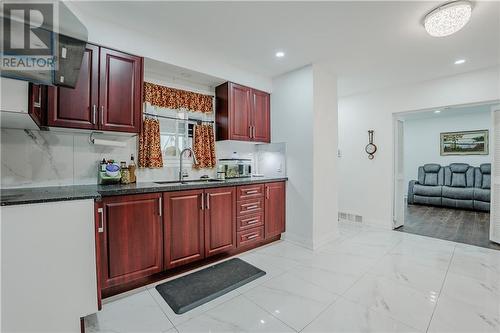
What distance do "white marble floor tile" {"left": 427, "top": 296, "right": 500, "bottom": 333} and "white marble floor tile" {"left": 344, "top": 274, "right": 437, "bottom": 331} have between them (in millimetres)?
52

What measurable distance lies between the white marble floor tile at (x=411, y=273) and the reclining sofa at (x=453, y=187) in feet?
13.8

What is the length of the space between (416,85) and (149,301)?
15.7 ft

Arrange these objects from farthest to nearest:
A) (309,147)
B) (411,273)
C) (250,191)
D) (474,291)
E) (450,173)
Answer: (450,173) < (309,147) < (250,191) < (411,273) < (474,291)

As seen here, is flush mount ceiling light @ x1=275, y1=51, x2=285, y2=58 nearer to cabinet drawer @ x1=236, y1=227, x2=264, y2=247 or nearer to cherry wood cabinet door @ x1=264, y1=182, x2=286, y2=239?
cherry wood cabinet door @ x1=264, y1=182, x2=286, y2=239

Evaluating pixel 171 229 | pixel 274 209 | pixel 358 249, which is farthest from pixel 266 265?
pixel 358 249

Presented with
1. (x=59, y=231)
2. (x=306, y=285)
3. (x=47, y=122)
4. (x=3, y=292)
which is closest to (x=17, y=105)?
(x=47, y=122)

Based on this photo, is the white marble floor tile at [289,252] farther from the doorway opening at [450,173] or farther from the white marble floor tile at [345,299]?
the doorway opening at [450,173]

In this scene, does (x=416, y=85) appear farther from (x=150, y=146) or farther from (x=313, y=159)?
(x=150, y=146)

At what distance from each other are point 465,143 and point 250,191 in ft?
22.3

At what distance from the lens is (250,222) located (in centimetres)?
298

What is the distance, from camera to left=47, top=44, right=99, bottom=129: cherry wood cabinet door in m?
1.96

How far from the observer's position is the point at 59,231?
146 cm

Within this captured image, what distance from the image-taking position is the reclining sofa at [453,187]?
525 cm

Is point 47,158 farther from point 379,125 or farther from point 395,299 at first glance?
point 379,125
